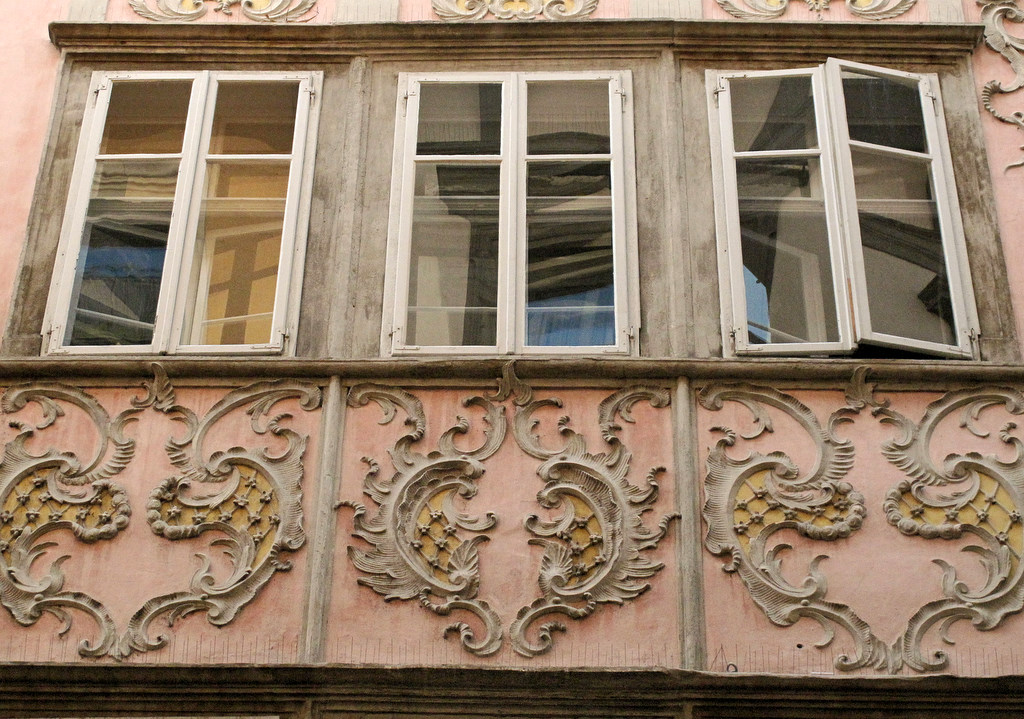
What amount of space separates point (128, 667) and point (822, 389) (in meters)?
3.32

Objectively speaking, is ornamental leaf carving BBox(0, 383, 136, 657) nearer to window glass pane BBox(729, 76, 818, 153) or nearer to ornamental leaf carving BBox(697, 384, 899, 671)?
ornamental leaf carving BBox(697, 384, 899, 671)

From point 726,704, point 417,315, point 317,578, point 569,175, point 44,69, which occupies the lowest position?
point 726,704

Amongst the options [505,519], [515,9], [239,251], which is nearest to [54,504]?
[239,251]

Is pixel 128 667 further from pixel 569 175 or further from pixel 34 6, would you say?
pixel 34 6

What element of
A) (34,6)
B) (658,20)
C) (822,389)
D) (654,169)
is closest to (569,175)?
(654,169)

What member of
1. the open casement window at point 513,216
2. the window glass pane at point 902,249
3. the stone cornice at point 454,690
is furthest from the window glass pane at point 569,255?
the stone cornice at point 454,690

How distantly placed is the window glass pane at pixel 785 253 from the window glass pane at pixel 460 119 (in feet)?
4.27

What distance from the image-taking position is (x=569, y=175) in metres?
8.00

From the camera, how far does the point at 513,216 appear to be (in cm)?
783

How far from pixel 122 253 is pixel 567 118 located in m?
2.38

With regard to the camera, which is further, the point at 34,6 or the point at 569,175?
the point at 34,6

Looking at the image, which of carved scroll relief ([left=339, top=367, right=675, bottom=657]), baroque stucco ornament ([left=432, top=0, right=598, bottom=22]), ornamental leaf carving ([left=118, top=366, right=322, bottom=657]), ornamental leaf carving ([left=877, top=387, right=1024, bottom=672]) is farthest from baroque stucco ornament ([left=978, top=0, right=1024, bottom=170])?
ornamental leaf carving ([left=118, top=366, right=322, bottom=657])

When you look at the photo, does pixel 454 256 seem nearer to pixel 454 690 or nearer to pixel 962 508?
pixel 454 690

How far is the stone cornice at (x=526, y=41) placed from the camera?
27.4 ft
